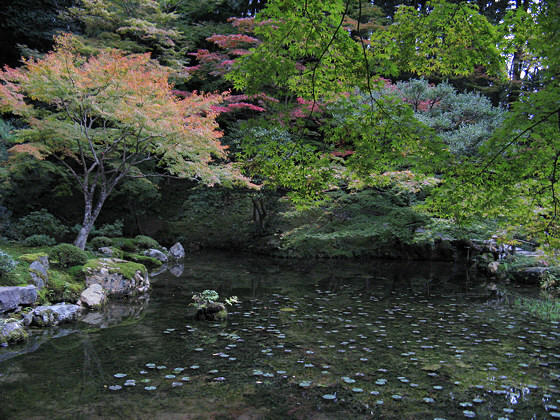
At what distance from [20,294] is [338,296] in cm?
623

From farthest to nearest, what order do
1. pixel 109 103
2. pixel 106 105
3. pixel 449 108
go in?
pixel 449 108, pixel 106 105, pixel 109 103

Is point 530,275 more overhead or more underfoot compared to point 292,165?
more underfoot

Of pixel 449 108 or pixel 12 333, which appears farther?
pixel 449 108


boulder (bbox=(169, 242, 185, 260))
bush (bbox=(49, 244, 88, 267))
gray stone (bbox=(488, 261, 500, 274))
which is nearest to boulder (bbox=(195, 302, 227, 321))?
bush (bbox=(49, 244, 88, 267))

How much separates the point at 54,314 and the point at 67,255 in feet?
7.40

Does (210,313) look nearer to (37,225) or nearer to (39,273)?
(39,273)

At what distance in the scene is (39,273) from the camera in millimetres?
6605

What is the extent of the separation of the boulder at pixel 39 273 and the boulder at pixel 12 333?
1437 mm

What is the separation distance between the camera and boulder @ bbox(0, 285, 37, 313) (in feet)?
17.7

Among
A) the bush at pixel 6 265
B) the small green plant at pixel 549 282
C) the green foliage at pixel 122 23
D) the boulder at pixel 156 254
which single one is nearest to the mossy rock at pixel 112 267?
the bush at pixel 6 265

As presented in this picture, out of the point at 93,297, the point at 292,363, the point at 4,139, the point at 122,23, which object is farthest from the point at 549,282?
the point at 122,23

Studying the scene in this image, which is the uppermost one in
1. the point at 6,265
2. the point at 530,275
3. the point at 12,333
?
the point at 6,265

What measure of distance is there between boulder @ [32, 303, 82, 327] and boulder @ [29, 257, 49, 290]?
551 mm

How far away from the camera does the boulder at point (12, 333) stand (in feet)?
16.0
